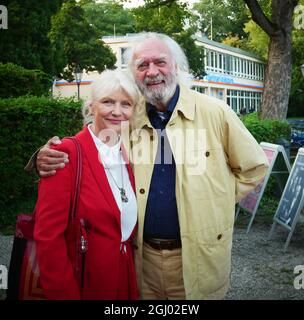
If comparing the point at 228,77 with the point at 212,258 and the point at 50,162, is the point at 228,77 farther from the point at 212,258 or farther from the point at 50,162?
the point at 50,162

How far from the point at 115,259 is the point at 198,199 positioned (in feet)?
1.83

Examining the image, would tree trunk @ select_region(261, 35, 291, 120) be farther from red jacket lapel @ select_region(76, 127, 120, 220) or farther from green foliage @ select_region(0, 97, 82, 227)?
red jacket lapel @ select_region(76, 127, 120, 220)

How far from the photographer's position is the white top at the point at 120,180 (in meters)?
2.25

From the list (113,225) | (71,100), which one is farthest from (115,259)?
(71,100)

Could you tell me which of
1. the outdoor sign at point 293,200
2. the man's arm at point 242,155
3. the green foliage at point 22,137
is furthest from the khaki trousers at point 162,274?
the green foliage at point 22,137

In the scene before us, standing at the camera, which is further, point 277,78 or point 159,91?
point 277,78

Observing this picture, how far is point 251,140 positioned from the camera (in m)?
2.63

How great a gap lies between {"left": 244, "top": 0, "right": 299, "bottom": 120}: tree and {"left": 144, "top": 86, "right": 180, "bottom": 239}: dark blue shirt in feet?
33.6

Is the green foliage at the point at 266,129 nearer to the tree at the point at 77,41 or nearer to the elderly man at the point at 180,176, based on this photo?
the elderly man at the point at 180,176

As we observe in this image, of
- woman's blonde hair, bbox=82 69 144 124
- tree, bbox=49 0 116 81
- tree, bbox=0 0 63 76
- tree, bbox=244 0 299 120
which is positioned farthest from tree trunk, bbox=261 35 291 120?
tree, bbox=49 0 116 81

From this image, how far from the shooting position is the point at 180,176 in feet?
7.73

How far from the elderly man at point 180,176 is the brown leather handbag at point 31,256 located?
397 millimetres

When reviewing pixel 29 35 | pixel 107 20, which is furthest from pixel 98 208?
pixel 107 20

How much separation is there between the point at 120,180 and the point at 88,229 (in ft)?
1.06
